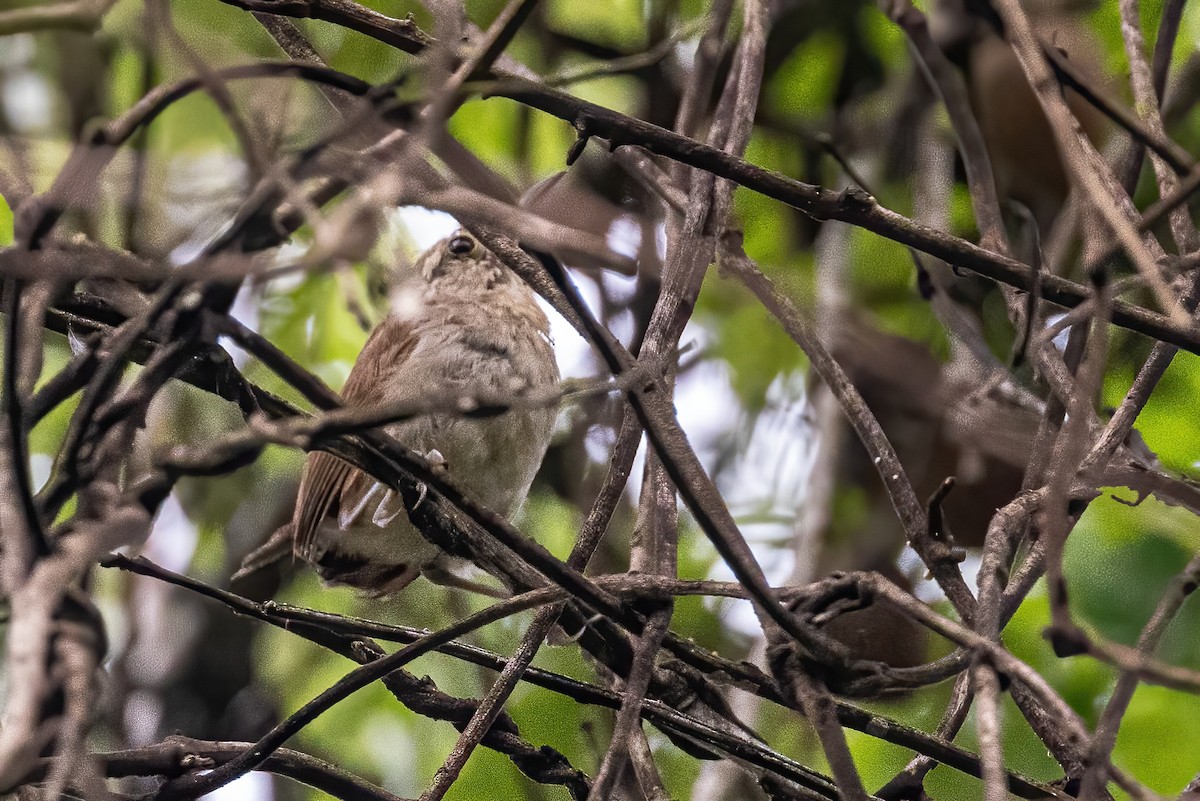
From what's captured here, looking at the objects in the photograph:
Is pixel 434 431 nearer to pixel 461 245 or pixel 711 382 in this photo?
pixel 461 245

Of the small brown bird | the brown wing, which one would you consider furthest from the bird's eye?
the brown wing

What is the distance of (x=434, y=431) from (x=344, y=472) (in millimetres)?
264

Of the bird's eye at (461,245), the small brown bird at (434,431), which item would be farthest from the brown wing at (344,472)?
the bird's eye at (461,245)

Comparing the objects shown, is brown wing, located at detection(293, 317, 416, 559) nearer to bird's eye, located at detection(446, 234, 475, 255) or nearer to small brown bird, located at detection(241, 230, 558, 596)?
small brown bird, located at detection(241, 230, 558, 596)

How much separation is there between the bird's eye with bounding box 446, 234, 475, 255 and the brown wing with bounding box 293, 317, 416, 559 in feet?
0.90

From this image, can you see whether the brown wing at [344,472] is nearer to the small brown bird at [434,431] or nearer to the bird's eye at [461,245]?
the small brown bird at [434,431]

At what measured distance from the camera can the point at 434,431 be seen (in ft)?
9.42

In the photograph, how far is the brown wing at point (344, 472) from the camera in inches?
117

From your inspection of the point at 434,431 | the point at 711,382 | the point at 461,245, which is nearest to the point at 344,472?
the point at 434,431

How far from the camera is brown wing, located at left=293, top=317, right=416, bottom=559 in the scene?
2982mm

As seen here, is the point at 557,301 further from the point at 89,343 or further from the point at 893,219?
the point at 89,343

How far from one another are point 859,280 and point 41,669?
3083 mm

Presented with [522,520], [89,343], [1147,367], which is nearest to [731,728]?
[1147,367]

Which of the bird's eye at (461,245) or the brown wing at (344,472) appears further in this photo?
the bird's eye at (461,245)
